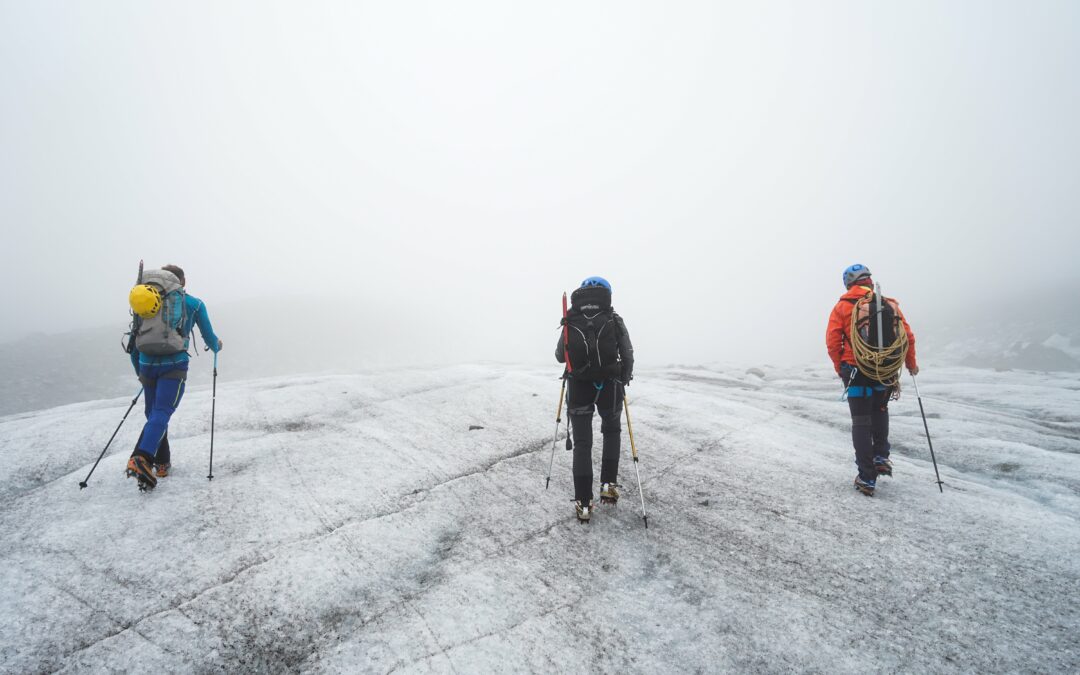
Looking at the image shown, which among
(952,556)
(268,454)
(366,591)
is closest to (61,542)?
(268,454)

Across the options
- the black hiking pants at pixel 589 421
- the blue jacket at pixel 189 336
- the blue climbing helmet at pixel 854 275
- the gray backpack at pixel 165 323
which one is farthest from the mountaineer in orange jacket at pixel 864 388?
the gray backpack at pixel 165 323

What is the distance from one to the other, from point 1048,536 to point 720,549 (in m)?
4.67

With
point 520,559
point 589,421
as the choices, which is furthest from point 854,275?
point 520,559

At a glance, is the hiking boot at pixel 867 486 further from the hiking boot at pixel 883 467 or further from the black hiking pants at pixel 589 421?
the black hiking pants at pixel 589 421

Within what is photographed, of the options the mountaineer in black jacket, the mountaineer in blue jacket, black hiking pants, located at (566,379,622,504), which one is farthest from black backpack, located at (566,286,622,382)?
the mountaineer in blue jacket

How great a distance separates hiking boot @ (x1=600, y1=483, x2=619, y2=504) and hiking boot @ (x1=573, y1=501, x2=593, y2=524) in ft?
1.51

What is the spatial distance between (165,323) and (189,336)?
706mm

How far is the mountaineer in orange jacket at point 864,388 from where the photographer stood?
806cm

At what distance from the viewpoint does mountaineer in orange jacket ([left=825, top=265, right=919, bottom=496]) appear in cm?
806

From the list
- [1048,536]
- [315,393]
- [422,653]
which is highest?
[315,393]

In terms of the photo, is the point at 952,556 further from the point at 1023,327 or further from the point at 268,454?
the point at 1023,327

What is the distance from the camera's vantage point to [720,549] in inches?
258

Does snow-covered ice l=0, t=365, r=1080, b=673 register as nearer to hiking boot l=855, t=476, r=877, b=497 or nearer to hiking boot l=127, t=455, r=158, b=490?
hiking boot l=855, t=476, r=877, b=497

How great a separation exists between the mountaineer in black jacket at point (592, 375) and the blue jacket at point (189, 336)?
6.39 metres
